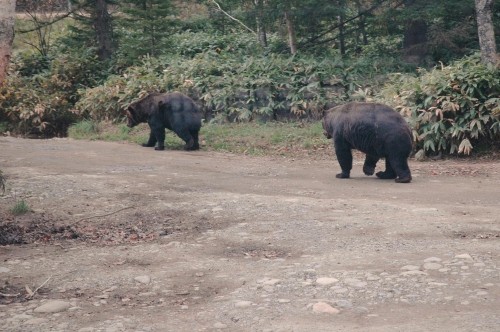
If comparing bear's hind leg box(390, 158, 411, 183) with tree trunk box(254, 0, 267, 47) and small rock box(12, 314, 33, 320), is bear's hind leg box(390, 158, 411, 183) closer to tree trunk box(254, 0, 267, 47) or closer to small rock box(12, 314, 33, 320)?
small rock box(12, 314, 33, 320)

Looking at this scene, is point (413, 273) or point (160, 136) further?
point (160, 136)

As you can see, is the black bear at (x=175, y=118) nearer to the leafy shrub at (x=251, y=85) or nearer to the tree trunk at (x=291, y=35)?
the leafy shrub at (x=251, y=85)

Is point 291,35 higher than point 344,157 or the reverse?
higher

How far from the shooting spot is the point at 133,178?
12430 millimetres

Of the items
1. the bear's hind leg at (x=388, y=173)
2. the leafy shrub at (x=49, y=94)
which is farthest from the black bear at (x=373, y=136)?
the leafy shrub at (x=49, y=94)

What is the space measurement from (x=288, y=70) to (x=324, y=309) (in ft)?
47.9

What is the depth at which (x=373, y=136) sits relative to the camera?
12.0 m

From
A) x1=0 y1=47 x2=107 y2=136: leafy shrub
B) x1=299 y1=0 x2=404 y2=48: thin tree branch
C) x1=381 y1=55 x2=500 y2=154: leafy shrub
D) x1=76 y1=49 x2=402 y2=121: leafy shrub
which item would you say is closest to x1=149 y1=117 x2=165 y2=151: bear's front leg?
x1=76 y1=49 x2=402 y2=121: leafy shrub

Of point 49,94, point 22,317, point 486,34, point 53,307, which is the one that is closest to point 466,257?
point 53,307

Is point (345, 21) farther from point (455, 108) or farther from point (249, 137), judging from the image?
point (455, 108)

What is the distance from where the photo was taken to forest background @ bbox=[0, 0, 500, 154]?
1552 centimetres

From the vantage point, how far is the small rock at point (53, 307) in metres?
6.36

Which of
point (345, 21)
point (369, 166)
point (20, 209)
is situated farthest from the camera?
point (345, 21)

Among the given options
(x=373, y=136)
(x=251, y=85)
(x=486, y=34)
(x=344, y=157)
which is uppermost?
(x=486, y=34)
